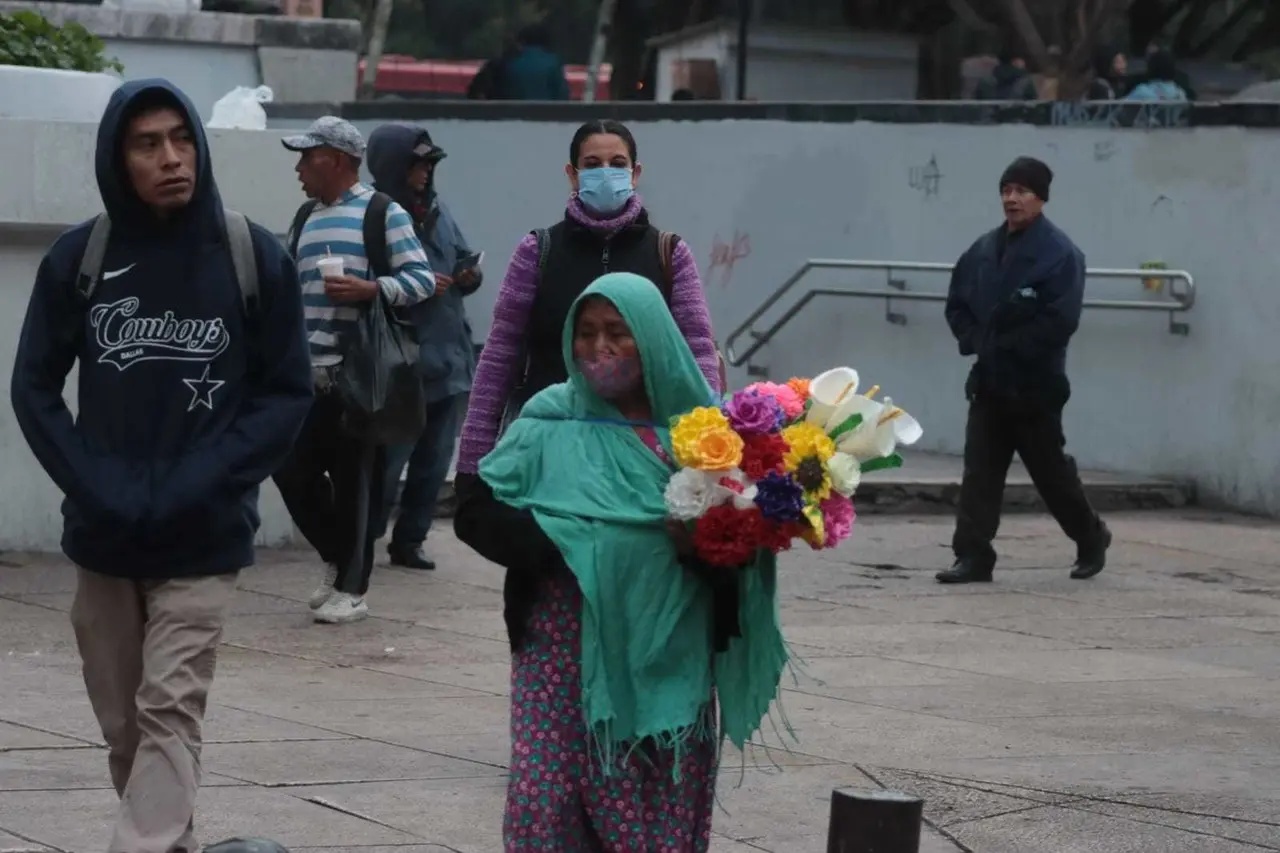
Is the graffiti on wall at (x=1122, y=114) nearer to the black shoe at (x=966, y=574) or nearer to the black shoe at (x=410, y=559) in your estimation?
the black shoe at (x=966, y=574)

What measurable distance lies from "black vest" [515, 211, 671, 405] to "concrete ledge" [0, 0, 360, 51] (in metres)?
10.8

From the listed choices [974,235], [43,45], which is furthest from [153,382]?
[974,235]

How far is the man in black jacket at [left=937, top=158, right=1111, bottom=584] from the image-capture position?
10.3 meters

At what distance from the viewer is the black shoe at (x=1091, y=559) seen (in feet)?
35.6

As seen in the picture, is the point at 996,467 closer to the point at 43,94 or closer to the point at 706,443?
the point at 43,94

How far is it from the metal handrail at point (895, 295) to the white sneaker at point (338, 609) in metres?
5.95

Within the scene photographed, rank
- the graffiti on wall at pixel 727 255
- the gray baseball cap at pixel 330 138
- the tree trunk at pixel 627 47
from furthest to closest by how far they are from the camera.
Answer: the tree trunk at pixel 627 47
the graffiti on wall at pixel 727 255
the gray baseball cap at pixel 330 138

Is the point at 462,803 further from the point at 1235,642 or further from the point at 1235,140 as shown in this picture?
the point at 1235,140

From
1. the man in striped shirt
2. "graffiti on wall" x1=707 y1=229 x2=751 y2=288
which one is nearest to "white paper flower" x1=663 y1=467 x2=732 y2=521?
the man in striped shirt

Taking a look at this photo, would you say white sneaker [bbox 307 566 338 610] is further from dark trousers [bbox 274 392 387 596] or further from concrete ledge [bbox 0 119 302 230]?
concrete ledge [bbox 0 119 302 230]

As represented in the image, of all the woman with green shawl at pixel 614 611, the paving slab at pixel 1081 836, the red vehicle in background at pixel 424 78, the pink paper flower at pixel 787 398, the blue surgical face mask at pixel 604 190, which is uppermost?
the red vehicle in background at pixel 424 78

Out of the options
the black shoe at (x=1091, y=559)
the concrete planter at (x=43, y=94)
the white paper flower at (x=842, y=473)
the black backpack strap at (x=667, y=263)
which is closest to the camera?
the white paper flower at (x=842, y=473)

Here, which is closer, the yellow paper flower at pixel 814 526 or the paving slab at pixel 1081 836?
the yellow paper flower at pixel 814 526

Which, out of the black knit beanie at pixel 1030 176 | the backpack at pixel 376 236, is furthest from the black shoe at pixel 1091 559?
the backpack at pixel 376 236
